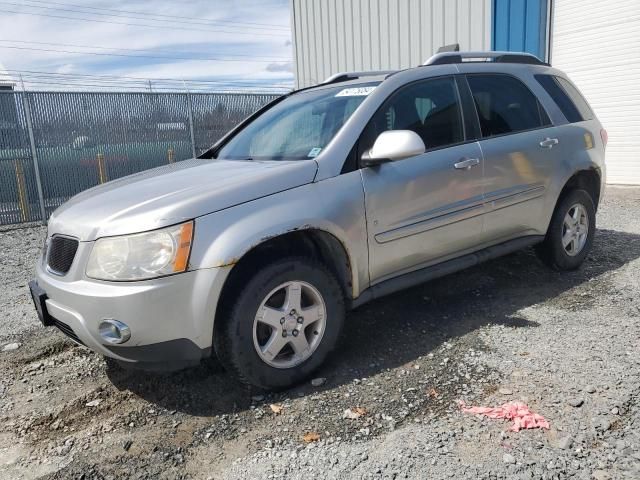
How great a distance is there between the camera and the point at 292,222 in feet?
9.68

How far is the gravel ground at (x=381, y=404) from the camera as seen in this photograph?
7.93ft

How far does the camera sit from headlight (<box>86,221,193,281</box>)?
262 cm

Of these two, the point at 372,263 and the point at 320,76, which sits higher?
the point at 320,76

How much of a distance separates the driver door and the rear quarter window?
1.24 m

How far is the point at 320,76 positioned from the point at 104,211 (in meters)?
12.8

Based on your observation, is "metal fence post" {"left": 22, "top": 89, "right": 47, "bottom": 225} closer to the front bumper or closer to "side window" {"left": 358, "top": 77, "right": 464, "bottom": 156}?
the front bumper

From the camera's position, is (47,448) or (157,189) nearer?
(47,448)

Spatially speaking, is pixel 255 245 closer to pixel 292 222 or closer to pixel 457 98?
pixel 292 222

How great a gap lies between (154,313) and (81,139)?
8108 mm

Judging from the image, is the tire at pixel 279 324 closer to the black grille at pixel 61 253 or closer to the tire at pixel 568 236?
the black grille at pixel 61 253

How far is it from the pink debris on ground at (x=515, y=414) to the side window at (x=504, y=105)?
2.07 metres

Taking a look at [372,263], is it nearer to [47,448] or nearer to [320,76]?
[47,448]

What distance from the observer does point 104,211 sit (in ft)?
9.41

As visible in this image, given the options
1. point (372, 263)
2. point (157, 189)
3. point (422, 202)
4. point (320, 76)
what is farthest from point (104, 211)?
point (320, 76)
